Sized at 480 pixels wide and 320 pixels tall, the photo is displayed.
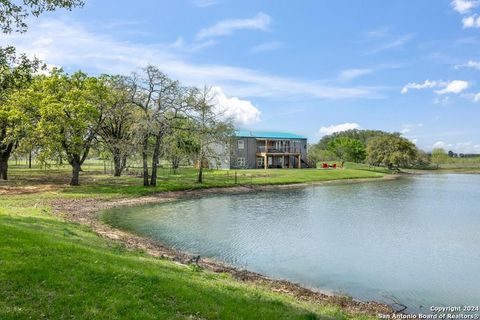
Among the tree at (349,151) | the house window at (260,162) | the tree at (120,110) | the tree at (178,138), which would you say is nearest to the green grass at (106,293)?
the tree at (120,110)

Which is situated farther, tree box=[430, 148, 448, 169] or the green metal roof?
tree box=[430, 148, 448, 169]

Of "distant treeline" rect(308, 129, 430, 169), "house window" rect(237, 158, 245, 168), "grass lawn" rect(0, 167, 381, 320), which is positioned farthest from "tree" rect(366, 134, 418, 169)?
"grass lawn" rect(0, 167, 381, 320)

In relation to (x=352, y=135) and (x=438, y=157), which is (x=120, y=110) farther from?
(x=352, y=135)

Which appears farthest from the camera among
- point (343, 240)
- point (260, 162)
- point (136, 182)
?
point (260, 162)

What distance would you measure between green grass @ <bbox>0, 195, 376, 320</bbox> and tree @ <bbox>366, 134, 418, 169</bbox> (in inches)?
3224

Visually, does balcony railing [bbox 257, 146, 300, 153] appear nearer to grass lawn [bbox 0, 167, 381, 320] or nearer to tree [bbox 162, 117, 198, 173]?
tree [bbox 162, 117, 198, 173]

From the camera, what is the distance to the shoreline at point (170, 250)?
1088cm

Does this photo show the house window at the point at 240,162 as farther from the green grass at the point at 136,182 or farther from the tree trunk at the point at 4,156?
the tree trunk at the point at 4,156

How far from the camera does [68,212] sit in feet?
80.3

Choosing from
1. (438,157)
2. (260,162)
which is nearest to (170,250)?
(260,162)

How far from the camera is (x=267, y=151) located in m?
72.2

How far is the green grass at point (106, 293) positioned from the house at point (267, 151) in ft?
190

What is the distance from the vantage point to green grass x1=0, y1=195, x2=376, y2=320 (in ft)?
22.5

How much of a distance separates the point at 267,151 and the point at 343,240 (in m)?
53.4
